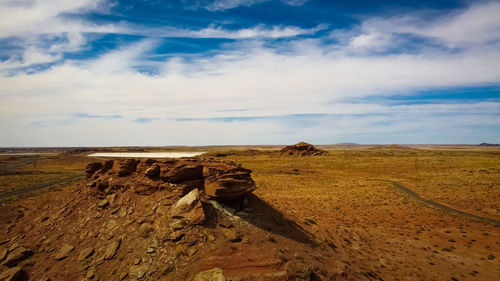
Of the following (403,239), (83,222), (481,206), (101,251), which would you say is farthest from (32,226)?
(481,206)

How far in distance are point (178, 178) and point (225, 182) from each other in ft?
9.51

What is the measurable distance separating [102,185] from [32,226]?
4490 mm

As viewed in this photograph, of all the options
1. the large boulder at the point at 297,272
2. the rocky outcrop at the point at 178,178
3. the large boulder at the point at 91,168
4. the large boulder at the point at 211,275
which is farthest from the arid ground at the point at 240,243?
the large boulder at the point at 91,168

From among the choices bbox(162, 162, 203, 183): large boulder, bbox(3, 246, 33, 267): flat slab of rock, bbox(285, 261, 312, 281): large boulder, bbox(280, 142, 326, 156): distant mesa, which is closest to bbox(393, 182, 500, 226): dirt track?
bbox(285, 261, 312, 281): large boulder

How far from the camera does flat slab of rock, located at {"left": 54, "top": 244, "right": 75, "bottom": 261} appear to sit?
11414mm

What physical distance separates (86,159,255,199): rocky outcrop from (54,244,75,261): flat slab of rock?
2584 mm

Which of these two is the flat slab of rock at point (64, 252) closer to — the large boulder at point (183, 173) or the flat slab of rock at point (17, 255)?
the flat slab of rock at point (17, 255)

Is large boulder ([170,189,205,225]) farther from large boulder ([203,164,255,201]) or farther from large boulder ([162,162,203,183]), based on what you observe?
large boulder ([162,162,203,183])

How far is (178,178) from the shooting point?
1419 centimetres

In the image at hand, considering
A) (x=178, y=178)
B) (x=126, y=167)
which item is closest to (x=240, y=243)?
(x=178, y=178)

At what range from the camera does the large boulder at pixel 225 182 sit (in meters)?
14.1

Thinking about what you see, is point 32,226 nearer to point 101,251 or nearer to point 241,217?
point 101,251

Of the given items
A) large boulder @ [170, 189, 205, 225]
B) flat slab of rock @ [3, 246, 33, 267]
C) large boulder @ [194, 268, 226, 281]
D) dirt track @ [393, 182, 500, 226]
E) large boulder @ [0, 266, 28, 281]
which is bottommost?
dirt track @ [393, 182, 500, 226]

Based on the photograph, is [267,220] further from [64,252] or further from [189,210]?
[64,252]
